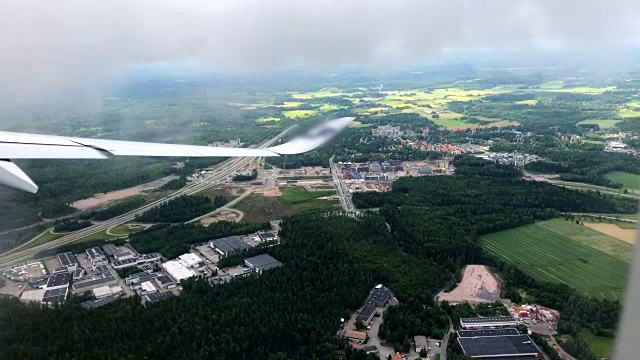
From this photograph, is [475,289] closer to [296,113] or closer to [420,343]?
[420,343]

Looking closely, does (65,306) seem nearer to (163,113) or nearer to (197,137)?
(197,137)

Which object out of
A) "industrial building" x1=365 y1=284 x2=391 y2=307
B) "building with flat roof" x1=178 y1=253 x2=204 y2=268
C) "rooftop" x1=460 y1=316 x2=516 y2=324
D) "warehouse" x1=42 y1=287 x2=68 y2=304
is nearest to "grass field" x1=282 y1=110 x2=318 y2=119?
"building with flat roof" x1=178 y1=253 x2=204 y2=268

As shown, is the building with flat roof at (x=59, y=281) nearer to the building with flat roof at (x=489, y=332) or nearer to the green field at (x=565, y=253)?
the building with flat roof at (x=489, y=332)

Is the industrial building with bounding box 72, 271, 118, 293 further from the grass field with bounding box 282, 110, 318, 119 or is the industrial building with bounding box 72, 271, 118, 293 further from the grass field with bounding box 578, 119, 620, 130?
the grass field with bounding box 578, 119, 620, 130

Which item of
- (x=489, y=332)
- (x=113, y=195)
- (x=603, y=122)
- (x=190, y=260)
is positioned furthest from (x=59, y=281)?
(x=603, y=122)

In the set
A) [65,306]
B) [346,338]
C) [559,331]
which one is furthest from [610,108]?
[65,306]
